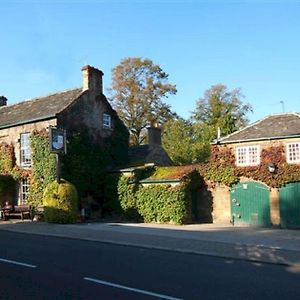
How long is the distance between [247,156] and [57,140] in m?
10.4

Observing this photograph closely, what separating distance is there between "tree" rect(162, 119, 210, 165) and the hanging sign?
2269 cm

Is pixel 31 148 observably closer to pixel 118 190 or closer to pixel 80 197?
pixel 80 197

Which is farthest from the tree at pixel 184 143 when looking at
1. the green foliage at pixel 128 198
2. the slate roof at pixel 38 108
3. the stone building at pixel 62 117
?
the green foliage at pixel 128 198

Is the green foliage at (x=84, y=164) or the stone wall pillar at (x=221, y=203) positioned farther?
the green foliage at (x=84, y=164)

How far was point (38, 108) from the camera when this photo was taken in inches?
1152

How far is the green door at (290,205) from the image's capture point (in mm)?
22328

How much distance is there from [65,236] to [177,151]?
30186 mm

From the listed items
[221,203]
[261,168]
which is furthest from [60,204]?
[261,168]

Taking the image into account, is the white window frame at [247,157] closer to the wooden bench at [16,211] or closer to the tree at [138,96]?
the wooden bench at [16,211]

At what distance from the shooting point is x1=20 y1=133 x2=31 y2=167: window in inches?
1096

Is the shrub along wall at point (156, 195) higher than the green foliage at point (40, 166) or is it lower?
lower

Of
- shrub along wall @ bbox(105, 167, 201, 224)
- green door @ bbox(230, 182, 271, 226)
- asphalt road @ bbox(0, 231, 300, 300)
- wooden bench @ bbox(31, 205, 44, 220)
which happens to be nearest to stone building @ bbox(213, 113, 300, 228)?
green door @ bbox(230, 182, 271, 226)

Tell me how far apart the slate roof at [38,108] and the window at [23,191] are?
3.72 meters

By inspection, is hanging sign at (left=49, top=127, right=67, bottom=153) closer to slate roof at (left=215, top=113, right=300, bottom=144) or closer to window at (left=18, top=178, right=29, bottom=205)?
window at (left=18, top=178, right=29, bottom=205)
